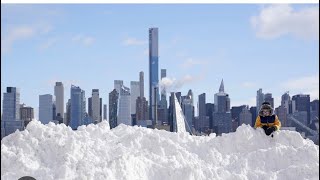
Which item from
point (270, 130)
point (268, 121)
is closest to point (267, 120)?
point (268, 121)

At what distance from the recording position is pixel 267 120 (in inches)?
476

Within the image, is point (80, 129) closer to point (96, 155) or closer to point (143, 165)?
point (96, 155)

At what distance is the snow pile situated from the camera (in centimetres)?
1012

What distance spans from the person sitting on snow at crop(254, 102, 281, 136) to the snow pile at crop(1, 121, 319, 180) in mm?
234

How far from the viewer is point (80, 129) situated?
41.3 feet

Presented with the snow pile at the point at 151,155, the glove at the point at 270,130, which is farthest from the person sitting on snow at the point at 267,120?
the snow pile at the point at 151,155

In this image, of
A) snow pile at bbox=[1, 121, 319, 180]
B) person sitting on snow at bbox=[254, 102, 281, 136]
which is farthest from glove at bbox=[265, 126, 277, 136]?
snow pile at bbox=[1, 121, 319, 180]

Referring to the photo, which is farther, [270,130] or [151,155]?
[270,130]

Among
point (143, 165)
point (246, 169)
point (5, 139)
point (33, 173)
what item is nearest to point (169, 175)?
point (143, 165)

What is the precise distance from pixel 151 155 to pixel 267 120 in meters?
2.98

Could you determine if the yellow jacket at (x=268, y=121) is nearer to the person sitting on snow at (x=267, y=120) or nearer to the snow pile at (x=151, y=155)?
the person sitting on snow at (x=267, y=120)

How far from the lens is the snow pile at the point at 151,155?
10.1 m

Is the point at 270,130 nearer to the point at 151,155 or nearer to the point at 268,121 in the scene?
the point at 268,121

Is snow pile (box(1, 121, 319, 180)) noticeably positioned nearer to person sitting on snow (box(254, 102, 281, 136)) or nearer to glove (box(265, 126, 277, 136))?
glove (box(265, 126, 277, 136))
